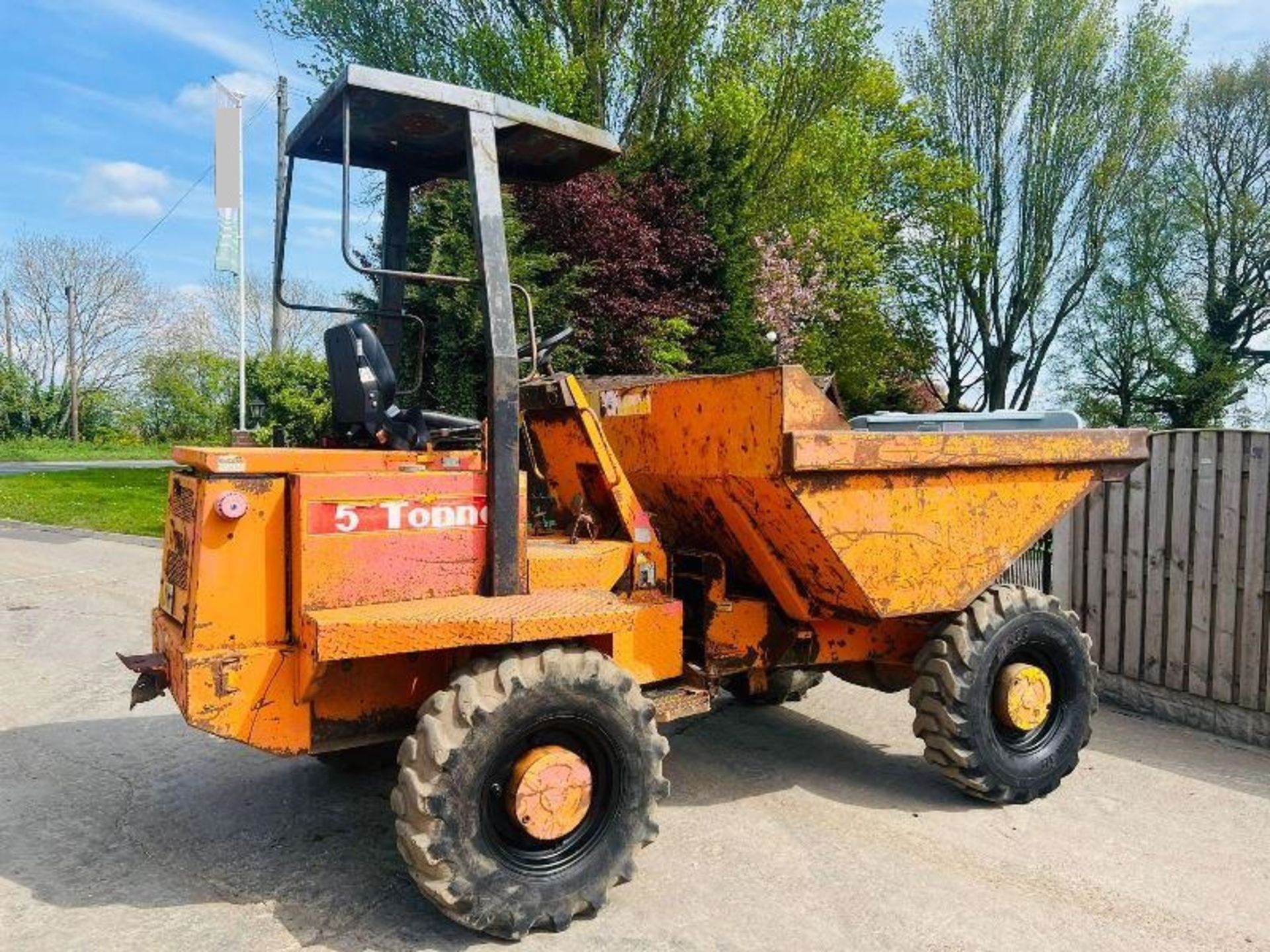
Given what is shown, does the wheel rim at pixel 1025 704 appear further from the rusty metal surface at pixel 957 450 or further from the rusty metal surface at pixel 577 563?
the rusty metal surface at pixel 577 563

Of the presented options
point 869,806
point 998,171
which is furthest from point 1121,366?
point 869,806

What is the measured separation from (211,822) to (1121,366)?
26.9 m

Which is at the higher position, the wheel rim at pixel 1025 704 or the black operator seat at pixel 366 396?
the black operator seat at pixel 366 396

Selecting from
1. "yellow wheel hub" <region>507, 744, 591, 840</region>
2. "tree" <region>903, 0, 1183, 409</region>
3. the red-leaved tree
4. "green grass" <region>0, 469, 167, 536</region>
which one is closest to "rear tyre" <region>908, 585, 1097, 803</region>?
"yellow wheel hub" <region>507, 744, 591, 840</region>

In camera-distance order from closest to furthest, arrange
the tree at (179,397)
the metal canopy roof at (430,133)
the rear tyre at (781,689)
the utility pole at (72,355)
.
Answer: the metal canopy roof at (430,133) < the rear tyre at (781,689) < the tree at (179,397) < the utility pole at (72,355)

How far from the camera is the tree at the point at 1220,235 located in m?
25.4

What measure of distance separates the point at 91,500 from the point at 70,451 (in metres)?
23.8

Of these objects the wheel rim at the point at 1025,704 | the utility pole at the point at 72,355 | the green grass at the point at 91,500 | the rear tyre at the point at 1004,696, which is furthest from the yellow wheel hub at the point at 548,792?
the utility pole at the point at 72,355

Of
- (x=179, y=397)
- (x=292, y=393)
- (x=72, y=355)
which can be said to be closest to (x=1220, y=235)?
(x=292, y=393)

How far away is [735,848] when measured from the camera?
4.16 m

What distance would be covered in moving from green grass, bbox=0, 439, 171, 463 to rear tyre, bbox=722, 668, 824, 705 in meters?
34.4

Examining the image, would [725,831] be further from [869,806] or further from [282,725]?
[282,725]

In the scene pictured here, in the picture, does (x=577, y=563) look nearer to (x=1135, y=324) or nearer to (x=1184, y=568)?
(x=1184, y=568)

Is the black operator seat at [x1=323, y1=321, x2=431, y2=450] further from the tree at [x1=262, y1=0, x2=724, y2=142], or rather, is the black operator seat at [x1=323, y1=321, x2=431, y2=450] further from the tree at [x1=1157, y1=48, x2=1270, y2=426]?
the tree at [x1=1157, y1=48, x2=1270, y2=426]
